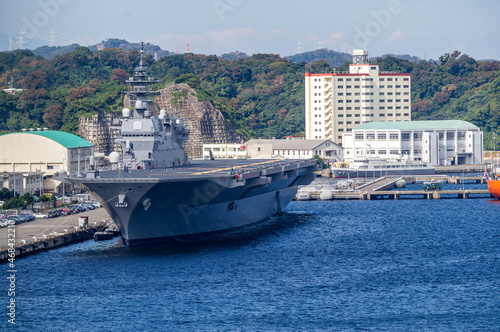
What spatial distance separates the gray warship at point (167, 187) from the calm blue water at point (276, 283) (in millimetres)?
1182

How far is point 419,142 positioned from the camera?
106250mm

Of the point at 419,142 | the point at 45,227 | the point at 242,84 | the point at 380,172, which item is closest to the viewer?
the point at 45,227

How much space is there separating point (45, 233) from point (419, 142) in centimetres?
6779

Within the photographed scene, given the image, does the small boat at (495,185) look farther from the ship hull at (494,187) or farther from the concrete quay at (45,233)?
the concrete quay at (45,233)

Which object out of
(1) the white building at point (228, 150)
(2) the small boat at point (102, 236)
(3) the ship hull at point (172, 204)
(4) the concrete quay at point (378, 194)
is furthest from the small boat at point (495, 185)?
(1) the white building at point (228, 150)

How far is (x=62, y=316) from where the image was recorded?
3198 centimetres

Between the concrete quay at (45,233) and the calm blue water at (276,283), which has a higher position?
the concrete quay at (45,233)

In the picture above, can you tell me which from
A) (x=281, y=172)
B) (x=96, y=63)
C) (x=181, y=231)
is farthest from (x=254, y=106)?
(x=181, y=231)

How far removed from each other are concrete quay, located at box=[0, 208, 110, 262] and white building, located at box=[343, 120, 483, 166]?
54.6 m

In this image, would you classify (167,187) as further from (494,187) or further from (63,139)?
(494,187)

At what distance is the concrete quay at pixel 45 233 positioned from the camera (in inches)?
1710

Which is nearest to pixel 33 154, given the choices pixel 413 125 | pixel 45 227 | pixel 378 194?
pixel 45 227

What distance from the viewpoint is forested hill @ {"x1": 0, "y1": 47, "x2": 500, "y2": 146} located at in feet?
390

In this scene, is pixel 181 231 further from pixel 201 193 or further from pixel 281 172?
pixel 281 172
